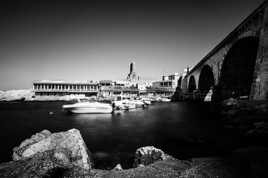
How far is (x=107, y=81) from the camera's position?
237ft

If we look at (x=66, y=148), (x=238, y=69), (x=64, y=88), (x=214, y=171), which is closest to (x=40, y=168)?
(x=214, y=171)

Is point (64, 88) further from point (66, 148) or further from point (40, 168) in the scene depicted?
point (40, 168)

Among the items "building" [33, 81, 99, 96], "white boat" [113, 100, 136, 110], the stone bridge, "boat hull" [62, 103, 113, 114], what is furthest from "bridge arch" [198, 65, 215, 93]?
"building" [33, 81, 99, 96]

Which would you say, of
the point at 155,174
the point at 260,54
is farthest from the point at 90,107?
the point at 260,54

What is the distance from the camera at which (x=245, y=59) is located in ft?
83.8

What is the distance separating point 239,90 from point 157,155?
31.1 m

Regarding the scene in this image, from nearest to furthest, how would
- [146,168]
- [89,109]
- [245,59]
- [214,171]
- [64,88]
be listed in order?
[214,171], [146,168], [89,109], [245,59], [64,88]

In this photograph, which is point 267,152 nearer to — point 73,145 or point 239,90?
point 73,145

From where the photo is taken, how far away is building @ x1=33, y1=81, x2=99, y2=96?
61438 mm

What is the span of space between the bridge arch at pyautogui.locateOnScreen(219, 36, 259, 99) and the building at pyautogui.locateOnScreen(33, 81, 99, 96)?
189 feet

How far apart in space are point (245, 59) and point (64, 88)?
72.4 meters

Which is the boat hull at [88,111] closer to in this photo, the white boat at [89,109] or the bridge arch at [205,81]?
the white boat at [89,109]

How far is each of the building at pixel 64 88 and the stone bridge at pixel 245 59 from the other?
2228 inches

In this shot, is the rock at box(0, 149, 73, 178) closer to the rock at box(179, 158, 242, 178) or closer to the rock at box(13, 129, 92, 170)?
the rock at box(179, 158, 242, 178)
